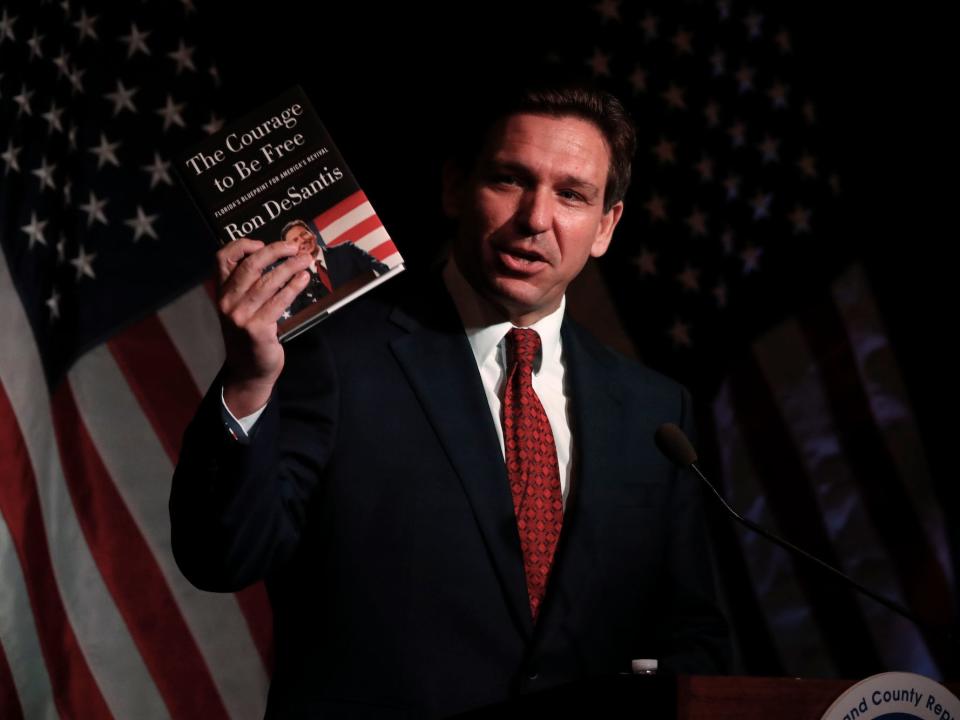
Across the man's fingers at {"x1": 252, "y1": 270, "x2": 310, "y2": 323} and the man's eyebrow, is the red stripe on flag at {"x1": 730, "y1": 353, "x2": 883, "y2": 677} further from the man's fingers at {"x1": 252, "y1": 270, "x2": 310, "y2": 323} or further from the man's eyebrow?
the man's fingers at {"x1": 252, "y1": 270, "x2": 310, "y2": 323}

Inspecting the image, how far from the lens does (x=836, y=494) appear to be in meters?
3.15

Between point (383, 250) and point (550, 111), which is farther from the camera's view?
point (550, 111)

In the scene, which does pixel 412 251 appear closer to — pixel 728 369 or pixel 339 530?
pixel 728 369

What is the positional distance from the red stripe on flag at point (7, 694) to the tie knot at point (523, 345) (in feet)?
4.66

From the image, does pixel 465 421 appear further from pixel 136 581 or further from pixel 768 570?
pixel 768 570

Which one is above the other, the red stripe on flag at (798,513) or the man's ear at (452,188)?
the man's ear at (452,188)

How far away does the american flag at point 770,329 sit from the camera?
123 inches

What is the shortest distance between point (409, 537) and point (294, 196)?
0.57m

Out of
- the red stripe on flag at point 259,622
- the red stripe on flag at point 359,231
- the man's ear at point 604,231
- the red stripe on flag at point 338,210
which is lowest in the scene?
the red stripe on flag at point 259,622

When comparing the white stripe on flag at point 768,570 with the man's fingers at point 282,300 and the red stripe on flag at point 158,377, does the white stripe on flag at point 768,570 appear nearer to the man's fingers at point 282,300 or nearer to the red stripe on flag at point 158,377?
the red stripe on flag at point 158,377

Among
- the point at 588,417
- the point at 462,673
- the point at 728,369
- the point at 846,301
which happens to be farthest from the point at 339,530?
the point at 846,301

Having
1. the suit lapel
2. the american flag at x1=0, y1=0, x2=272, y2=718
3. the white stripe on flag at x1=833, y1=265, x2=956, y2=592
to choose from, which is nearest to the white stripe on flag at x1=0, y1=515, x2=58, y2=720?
the american flag at x1=0, y1=0, x2=272, y2=718

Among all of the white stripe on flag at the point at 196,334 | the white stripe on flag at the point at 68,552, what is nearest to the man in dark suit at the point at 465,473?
the white stripe on flag at the point at 196,334

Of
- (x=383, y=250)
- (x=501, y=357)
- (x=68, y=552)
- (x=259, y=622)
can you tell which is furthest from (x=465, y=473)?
(x=68, y=552)
